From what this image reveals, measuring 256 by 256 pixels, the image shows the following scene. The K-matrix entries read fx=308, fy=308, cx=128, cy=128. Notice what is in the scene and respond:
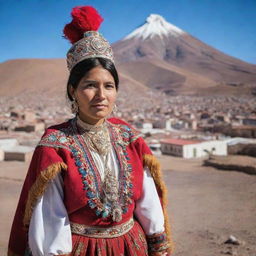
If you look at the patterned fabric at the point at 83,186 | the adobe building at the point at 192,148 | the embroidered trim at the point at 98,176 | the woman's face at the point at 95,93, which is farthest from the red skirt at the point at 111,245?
the adobe building at the point at 192,148

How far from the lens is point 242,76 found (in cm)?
10819

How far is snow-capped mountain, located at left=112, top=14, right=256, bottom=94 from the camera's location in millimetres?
96062

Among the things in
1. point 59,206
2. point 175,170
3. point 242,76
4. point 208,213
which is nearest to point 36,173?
point 59,206

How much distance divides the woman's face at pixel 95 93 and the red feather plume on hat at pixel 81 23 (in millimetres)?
199

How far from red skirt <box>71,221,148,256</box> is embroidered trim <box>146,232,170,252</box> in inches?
2.2

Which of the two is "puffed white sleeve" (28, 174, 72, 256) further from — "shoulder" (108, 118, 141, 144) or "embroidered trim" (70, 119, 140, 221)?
"shoulder" (108, 118, 141, 144)

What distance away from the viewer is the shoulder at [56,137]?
1324 mm

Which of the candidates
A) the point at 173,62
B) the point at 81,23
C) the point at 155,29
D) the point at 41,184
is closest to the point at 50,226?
the point at 41,184

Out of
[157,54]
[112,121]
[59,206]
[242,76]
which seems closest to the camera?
[59,206]

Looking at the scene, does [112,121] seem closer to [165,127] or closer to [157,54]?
[165,127]

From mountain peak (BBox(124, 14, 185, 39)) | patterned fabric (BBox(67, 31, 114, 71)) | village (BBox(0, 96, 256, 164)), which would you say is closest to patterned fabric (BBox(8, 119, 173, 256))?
patterned fabric (BBox(67, 31, 114, 71))

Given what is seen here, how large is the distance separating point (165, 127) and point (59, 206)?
26.7 meters

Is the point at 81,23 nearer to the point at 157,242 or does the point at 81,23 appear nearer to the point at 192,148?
the point at 157,242

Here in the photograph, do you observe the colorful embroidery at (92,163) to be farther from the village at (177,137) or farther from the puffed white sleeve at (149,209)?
the village at (177,137)
